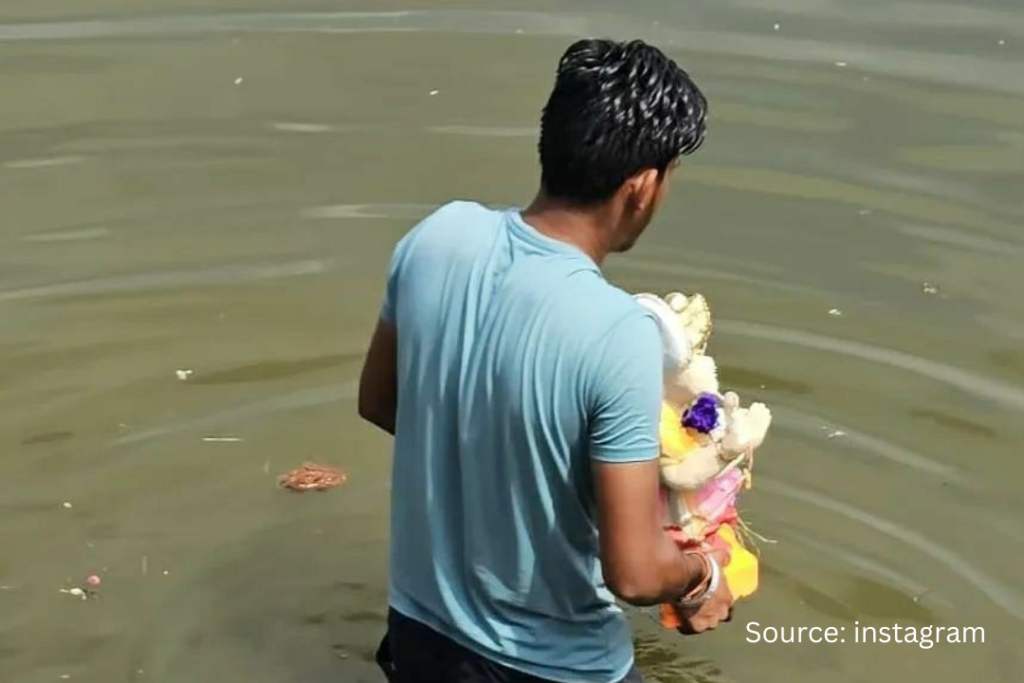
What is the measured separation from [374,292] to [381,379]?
319 cm

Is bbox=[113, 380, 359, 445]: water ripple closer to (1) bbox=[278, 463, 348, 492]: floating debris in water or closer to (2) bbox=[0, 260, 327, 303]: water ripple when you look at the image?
(1) bbox=[278, 463, 348, 492]: floating debris in water

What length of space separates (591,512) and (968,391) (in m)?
3.25

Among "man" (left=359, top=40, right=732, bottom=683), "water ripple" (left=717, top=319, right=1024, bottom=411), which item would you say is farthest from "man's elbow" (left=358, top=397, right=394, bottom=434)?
"water ripple" (left=717, top=319, right=1024, bottom=411)

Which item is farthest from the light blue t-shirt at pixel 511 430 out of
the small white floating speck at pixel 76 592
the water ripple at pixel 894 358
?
the water ripple at pixel 894 358

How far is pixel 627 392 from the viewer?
2928mm

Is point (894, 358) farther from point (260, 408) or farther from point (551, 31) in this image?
point (551, 31)

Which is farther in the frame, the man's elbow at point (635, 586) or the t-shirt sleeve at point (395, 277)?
the t-shirt sleeve at point (395, 277)

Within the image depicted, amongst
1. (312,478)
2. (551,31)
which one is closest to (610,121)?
(312,478)

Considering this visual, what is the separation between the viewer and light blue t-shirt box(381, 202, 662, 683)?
116 inches

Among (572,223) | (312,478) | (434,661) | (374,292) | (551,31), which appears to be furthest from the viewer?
(551,31)

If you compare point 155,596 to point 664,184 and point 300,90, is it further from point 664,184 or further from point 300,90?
point 300,90

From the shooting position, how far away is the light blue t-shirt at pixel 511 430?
→ 294 cm

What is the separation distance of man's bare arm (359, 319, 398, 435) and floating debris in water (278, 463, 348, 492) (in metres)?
1.98

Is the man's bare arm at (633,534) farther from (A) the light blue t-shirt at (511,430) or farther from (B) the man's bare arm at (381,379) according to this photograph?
(B) the man's bare arm at (381,379)
